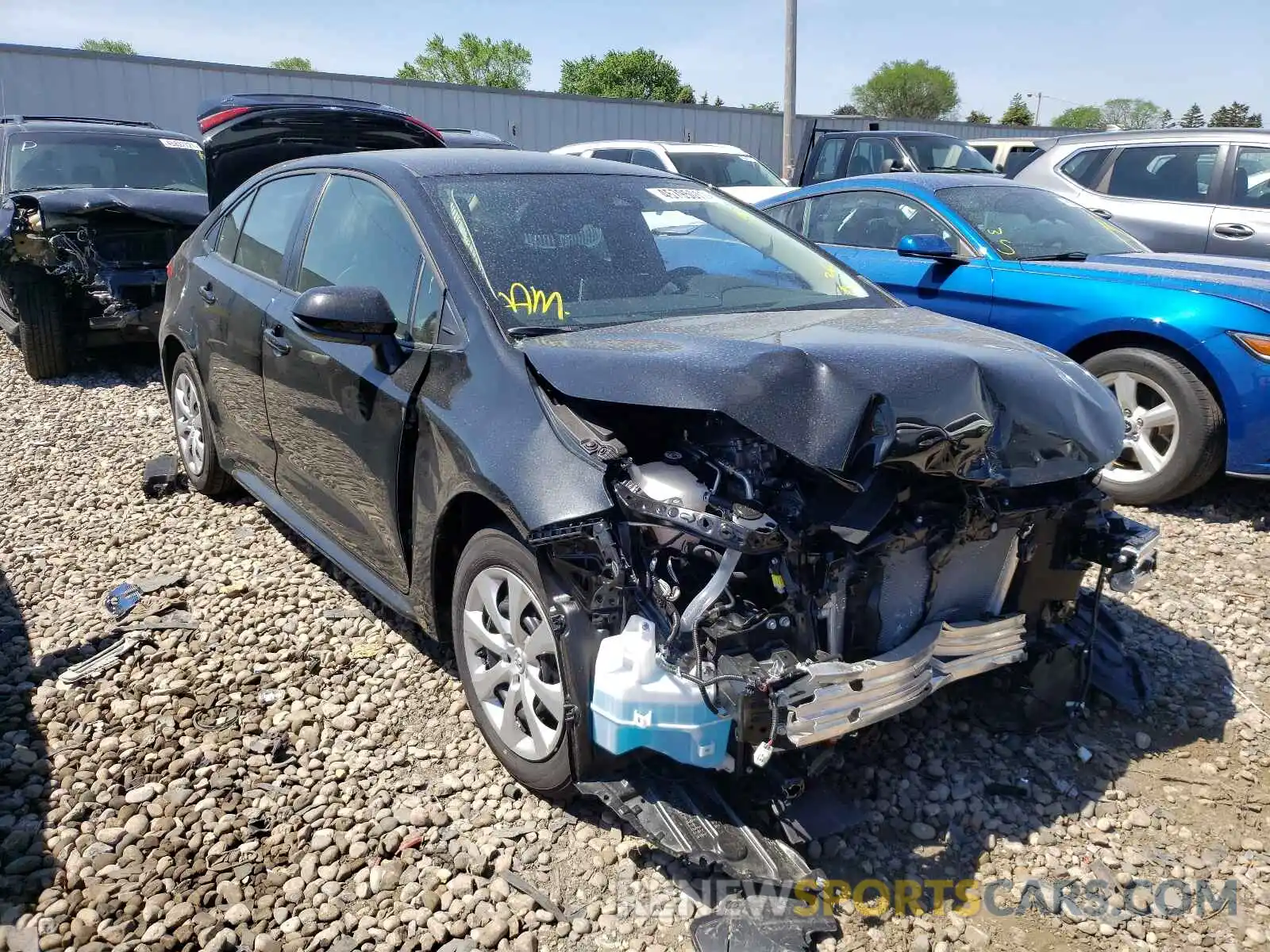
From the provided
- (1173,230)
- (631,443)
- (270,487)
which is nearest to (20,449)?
(270,487)

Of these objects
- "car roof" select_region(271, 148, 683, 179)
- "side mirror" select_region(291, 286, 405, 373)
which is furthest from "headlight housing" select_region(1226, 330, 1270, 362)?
"side mirror" select_region(291, 286, 405, 373)

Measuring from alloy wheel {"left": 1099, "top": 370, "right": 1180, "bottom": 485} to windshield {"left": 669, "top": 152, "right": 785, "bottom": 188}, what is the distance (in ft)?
27.0

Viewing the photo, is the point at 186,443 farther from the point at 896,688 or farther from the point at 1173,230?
the point at 1173,230

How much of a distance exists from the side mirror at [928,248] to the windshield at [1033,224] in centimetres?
31

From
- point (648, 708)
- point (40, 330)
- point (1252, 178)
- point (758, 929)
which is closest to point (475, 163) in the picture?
point (648, 708)

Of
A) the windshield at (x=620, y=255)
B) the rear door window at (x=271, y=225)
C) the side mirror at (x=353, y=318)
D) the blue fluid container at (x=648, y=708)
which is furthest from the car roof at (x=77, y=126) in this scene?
the blue fluid container at (x=648, y=708)

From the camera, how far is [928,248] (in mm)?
5516

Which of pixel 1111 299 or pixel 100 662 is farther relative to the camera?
pixel 1111 299

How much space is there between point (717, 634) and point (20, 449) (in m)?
5.43

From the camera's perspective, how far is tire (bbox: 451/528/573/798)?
2506 mm

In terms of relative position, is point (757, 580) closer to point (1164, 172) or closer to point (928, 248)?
point (928, 248)

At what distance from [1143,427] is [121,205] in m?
6.47

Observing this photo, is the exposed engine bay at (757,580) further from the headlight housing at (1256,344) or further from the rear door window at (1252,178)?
the rear door window at (1252,178)

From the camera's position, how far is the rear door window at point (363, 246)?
3090mm
